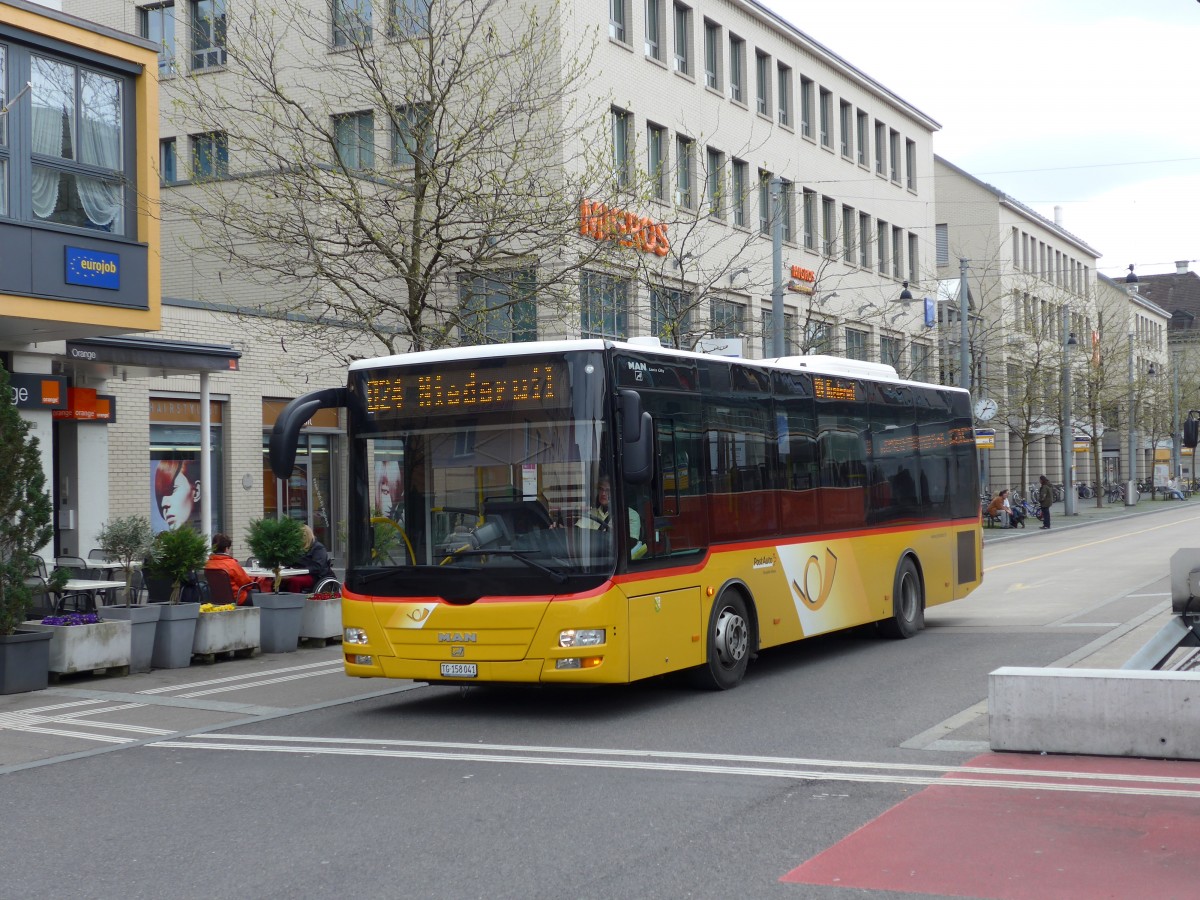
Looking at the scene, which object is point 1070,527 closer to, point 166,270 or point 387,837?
point 166,270

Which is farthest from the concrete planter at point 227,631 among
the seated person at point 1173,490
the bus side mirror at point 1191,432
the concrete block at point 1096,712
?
the seated person at point 1173,490

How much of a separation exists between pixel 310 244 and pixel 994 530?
31492mm

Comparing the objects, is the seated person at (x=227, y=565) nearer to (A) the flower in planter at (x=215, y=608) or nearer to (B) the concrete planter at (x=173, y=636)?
(A) the flower in planter at (x=215, y=608)

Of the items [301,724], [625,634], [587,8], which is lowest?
[301,724]

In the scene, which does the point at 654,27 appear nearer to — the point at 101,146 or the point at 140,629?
the point at 101,146

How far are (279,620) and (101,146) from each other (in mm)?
7494

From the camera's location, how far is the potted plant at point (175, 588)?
14344 mm

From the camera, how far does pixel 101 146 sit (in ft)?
62.8

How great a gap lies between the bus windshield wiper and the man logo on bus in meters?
3.48

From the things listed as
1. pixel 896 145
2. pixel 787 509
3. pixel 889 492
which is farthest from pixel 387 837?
pixel 896 145

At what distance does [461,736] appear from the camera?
33.2 ft

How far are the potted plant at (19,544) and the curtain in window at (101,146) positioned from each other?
6.42 m

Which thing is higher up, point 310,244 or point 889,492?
point 310,244

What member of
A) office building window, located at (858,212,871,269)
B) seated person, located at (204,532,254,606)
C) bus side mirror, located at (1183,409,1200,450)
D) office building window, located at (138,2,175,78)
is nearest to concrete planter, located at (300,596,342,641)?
seated person, located at (204,532,254,606)
